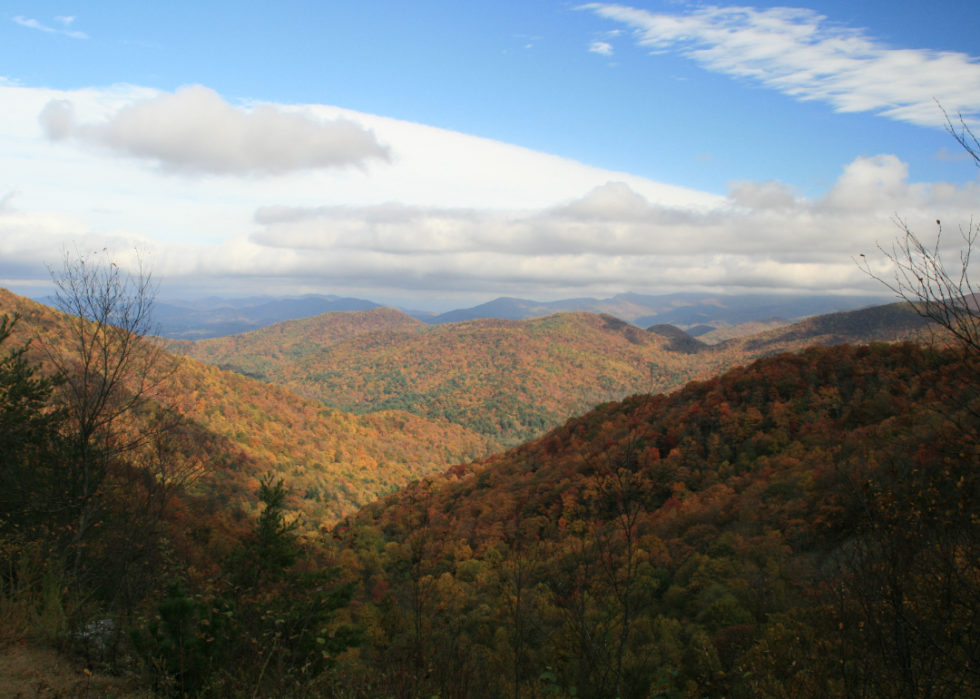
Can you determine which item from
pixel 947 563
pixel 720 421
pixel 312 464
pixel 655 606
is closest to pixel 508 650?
pixel 655 606

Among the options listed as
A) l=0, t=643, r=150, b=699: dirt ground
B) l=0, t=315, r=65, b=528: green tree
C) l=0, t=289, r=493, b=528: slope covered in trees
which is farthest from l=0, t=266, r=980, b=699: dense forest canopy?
l=0, t=289, r=493, b=528: slope covered in trees

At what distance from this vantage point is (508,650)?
15836mm

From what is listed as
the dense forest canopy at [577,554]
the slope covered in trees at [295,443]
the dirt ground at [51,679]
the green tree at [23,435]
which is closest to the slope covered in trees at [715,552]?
the dense forest canopy at [577,554]

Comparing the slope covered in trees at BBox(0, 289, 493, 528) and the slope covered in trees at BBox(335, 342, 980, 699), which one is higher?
the slope covered in trees at BBox(335, 342, 980, 699)

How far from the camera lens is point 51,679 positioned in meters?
5.34

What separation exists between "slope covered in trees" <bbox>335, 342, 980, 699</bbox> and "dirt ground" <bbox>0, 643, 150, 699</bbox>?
2.77 m

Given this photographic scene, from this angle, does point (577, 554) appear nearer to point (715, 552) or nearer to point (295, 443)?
point (715, 552)

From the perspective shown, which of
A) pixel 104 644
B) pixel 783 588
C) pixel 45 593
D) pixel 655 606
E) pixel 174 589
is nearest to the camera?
pixel 174 589

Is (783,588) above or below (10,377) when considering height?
below

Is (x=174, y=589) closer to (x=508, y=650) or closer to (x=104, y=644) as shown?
(x=104, y=644)

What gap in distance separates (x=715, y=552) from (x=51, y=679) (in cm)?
2249

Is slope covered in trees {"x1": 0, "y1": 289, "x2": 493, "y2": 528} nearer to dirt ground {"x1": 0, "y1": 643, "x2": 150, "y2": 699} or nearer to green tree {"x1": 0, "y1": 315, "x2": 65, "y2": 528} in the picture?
green tree {"x1": 0, "y1": 315, "x2": 65, "y2": 528}

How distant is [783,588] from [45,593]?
1852 centimetres

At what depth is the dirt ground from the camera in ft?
16.6
